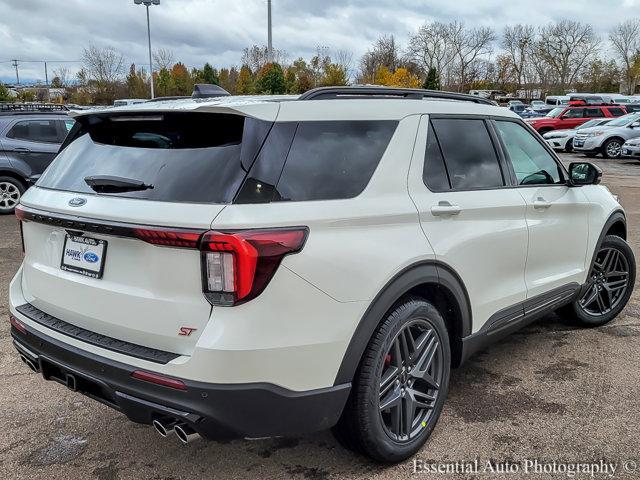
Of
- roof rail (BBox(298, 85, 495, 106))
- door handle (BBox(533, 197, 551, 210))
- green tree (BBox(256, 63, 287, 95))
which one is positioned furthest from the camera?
green tree (BBox(256, 63, 287, 95))

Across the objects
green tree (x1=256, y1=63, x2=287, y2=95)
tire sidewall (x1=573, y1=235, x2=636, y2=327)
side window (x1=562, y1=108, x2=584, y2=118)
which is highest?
green tree (x1=256, y1=63, x2=287, y2=95)

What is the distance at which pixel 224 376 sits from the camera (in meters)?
2.21

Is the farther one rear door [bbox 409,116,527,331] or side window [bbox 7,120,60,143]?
side window [bbox 7,120,60,143]

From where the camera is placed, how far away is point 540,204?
3738mm

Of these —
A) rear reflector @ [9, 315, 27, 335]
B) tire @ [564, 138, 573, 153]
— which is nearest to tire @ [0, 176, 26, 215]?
rear reflector @ [9, 315, 27, 335]

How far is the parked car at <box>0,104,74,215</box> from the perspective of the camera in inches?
394

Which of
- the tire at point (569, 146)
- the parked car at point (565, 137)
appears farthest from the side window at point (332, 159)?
the tire at point (569, 146)

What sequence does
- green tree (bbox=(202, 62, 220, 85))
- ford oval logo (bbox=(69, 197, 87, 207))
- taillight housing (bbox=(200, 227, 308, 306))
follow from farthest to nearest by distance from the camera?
green tree (bbox=(202, 62, 220, 85)) < ford oval logo (bbox=(69, 197, 87, 207)) < taillight housing (bbox=(200, 227, 308, 306))

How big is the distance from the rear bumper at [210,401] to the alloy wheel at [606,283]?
309cm

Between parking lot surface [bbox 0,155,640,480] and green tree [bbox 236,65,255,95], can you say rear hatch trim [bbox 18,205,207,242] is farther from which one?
green tree [bbox 236,65,255,95]

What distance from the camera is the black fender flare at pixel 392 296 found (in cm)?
247

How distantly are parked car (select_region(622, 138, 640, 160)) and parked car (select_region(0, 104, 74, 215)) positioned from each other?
17399 mm

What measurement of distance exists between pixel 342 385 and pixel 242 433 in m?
0.46

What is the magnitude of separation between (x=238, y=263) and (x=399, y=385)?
3.74 feet
